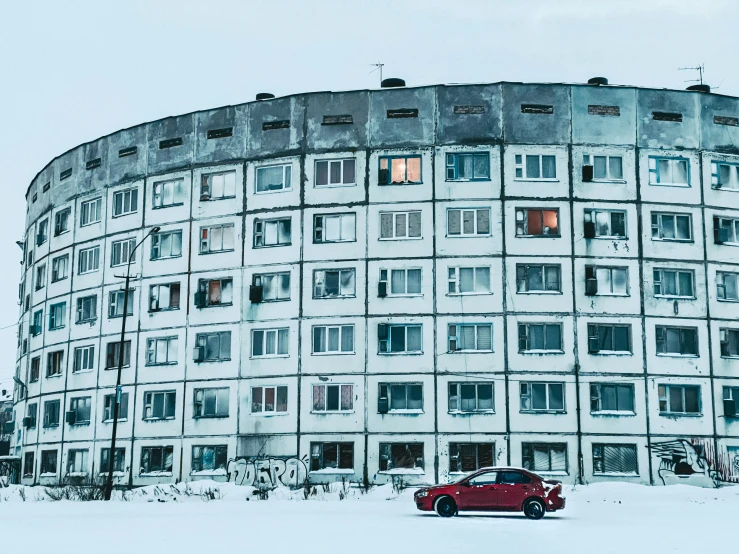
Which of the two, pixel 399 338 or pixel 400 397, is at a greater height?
pixel 399 338

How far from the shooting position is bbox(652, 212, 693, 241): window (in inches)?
1844

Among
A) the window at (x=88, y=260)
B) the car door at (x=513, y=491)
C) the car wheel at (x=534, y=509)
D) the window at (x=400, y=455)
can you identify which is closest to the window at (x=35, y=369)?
the window at (x=88, y=260)

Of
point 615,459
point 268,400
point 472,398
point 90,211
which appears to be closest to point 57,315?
point 90,211

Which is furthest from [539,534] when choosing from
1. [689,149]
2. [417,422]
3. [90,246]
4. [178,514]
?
[90,246]

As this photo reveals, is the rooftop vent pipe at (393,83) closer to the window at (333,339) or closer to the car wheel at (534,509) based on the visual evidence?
the window at (333,339)

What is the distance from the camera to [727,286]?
4722 cm

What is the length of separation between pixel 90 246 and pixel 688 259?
3235 cm

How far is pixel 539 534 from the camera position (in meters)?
21.3

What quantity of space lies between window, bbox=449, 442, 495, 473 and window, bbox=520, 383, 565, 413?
8.20ft

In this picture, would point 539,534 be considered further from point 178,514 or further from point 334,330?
point 334,330

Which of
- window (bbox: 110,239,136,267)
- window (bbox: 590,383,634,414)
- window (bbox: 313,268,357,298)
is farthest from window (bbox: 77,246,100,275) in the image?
window (bbox: 590,383,634,414)

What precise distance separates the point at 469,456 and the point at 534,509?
17604 millimetres

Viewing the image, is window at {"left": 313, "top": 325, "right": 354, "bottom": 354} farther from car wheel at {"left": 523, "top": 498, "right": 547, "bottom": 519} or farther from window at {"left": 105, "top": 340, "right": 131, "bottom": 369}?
car wheel at {"left": 523, "top": 498, "right": 547, "bottom": 519}

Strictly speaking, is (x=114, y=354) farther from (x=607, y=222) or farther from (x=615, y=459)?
(x=607, y=222)
